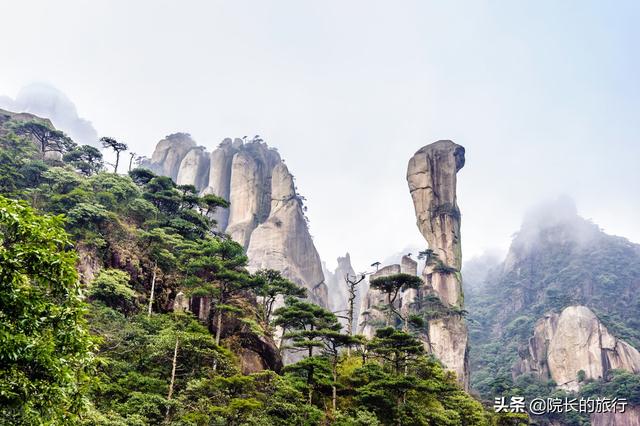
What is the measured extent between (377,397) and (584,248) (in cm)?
6590

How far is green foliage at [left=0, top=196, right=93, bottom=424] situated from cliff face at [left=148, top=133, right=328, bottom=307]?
125ft

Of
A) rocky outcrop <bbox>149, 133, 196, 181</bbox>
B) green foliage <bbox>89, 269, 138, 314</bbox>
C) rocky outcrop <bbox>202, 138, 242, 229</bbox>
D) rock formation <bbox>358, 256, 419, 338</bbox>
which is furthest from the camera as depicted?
rocky outcrop <bbox>149, 133, 196, 181</bbox>

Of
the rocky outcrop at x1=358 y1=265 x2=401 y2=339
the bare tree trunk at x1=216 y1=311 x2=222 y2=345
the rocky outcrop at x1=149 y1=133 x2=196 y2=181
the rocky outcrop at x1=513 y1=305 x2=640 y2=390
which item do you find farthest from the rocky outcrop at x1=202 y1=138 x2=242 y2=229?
the rocky outcrop at x1=513 y1=305 x2=640 y2=390

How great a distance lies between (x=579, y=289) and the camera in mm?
62375

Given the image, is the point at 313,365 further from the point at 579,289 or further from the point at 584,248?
the point at 584,248

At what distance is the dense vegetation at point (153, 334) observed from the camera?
4.95 m

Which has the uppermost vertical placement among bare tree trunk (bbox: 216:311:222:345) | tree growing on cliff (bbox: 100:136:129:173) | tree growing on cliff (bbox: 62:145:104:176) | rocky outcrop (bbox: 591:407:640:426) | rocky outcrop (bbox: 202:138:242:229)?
rocky outcrop (bbox: 202:138:242:229)

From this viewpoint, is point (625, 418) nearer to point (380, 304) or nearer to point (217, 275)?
point (380, 304)

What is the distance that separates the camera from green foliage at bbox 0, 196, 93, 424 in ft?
15.4

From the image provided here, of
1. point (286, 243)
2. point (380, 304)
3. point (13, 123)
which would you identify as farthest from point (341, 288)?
point (13, 123)

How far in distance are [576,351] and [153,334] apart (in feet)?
142

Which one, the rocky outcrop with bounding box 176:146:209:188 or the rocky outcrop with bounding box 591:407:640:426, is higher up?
the rocky outcrop with bounding box 176:146:209:188

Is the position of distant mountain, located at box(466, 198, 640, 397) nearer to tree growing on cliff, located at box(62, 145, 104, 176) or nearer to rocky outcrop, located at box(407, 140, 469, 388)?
rocky outcrop, located at box(407, 140, 469, 388)

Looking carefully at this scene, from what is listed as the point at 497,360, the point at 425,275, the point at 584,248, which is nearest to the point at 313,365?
the point at 425,275
